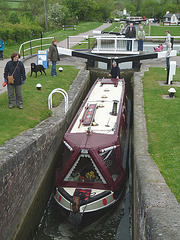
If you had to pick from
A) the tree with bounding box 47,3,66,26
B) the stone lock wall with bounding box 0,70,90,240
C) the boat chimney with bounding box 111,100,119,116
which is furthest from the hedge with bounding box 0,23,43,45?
the boat chimney with bounding box 111,100,119,116

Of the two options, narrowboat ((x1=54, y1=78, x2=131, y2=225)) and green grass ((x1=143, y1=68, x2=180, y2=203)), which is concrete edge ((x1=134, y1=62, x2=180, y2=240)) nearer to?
green grass ((x1=143, y1=68, x2=180, y2=203))

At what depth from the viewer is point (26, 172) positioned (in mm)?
7156

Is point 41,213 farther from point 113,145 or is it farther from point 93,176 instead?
point 113,145

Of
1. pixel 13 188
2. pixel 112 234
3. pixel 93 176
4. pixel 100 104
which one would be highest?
pixel 100 104

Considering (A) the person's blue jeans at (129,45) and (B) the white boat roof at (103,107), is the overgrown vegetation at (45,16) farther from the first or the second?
(B) the white boat roof at (103,107)

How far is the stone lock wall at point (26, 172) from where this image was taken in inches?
243

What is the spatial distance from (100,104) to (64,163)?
9.20ft

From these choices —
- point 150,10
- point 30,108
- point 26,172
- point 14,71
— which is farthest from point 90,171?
point 150,10

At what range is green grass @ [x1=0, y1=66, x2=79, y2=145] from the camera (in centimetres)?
802

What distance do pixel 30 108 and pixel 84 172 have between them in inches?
112

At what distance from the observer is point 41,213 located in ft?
27.6

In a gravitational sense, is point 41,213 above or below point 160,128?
below

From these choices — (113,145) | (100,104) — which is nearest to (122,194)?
(113,145)

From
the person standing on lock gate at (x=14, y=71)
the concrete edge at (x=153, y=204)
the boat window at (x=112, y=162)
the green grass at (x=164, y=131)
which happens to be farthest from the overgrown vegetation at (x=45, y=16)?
the concrete edge at (x=153, y=204)
